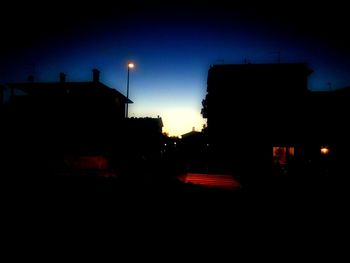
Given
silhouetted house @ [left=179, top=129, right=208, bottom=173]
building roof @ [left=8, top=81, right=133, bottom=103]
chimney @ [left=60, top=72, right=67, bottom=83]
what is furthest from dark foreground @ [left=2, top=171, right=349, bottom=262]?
silhouetted house @ [left=179, top=129, right=208, bottom=173]

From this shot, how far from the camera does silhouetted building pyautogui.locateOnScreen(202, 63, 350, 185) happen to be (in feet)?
51.3

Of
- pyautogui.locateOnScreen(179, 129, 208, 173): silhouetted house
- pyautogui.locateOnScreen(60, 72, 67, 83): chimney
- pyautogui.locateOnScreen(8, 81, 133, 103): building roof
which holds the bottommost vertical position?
pyautogui.locateOnScreen(179, 129, 208, 173): silhouetted house

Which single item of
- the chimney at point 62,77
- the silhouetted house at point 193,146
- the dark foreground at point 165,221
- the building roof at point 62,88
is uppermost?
the chimney at point 62,77

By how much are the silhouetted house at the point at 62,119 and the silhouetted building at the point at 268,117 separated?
11.9 metres

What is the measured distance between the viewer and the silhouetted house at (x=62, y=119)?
21.3 m

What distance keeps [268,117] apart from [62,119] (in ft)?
65.3

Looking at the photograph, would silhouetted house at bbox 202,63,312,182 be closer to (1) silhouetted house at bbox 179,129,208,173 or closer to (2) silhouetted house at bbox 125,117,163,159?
(1) silhouetted house at bbox 179,129,208,173

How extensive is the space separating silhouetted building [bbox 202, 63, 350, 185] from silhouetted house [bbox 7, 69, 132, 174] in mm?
11886

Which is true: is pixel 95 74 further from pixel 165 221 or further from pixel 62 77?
pixel 165 221

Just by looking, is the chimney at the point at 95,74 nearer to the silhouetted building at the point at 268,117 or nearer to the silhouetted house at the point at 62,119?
the silhouetted house at the point at 62,119

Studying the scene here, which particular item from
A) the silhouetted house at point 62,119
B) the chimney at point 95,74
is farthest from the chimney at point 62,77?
the chimney at point 95,74

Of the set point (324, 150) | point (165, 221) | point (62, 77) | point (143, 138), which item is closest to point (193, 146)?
point (143, 138)

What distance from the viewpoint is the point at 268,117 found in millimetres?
16438

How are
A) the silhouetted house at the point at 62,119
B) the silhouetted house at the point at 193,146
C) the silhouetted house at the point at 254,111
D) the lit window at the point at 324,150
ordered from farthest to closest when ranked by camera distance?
the silhouetted house at the point at 193,146 < the silhouetted house at the point at 62,119 < the silhouetted house at the point at 254,111 < the lit window at the point at 324,150
